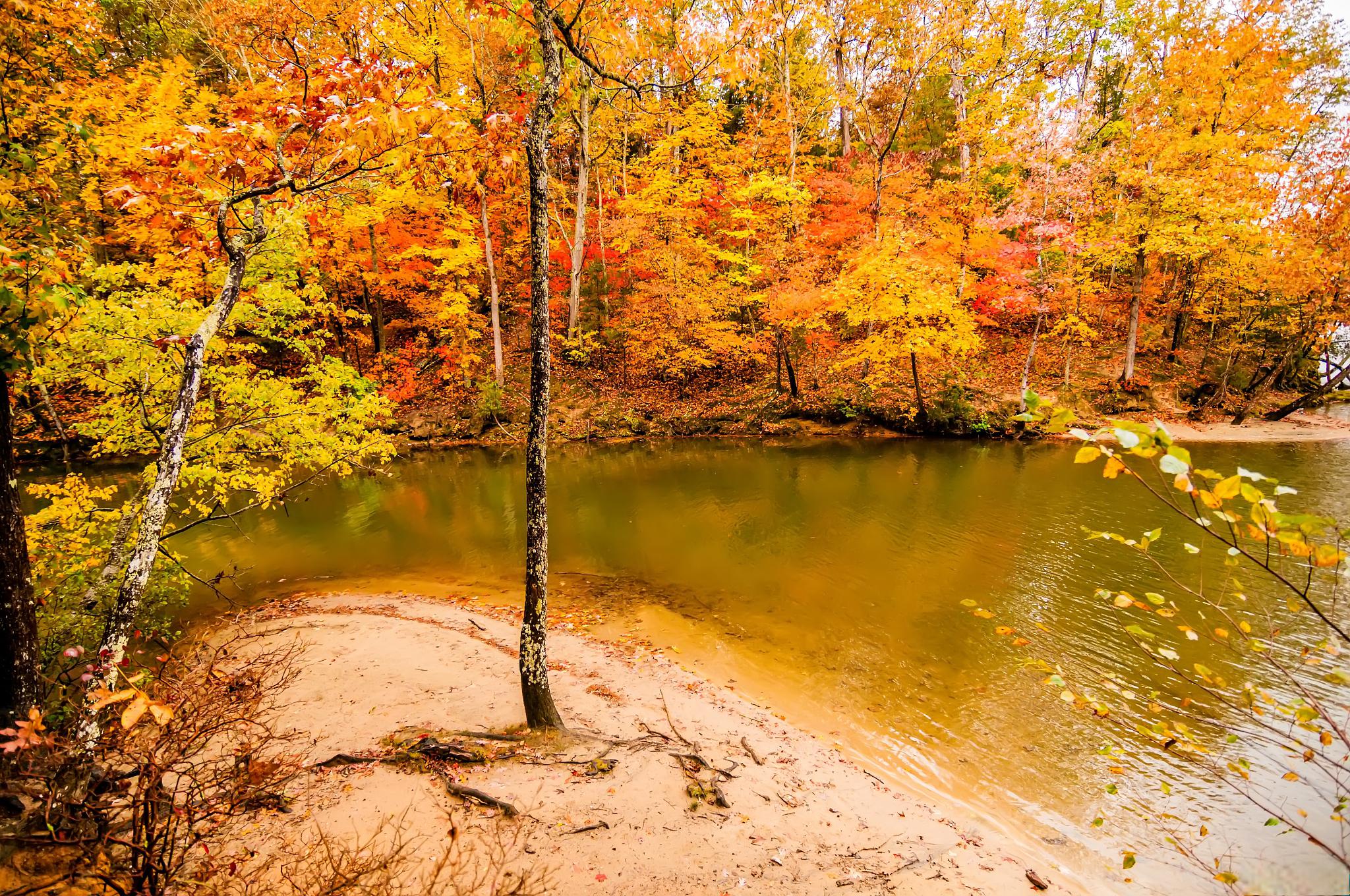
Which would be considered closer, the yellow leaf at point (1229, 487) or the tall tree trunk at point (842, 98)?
the yellow leaf at point (1229, 487)

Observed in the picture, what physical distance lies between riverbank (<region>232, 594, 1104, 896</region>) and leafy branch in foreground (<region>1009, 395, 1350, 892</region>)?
1.75m

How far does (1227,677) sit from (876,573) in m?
4.54

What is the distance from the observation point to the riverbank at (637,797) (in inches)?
147

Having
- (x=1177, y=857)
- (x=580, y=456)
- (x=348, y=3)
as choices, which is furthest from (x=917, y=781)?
(x=348, y=3)

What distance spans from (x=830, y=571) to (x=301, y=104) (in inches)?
383

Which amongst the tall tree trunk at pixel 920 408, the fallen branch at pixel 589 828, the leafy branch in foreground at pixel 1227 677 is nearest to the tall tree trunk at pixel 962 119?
the tall tree trunk at pixel 920 408

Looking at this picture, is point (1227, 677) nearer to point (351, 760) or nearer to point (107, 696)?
point (351, 760)

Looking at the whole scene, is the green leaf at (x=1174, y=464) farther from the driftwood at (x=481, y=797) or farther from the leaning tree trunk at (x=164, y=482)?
the leaning tree trunk at (x=164, y=482)

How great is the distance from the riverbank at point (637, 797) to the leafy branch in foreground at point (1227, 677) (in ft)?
5.74

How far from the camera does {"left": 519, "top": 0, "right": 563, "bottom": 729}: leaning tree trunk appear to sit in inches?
176

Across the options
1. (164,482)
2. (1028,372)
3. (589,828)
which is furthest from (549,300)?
(1028,372)

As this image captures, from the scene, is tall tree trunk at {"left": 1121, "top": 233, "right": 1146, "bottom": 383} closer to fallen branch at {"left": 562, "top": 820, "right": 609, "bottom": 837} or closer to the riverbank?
the riverbank

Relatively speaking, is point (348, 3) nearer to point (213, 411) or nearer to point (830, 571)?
point (213, 411)

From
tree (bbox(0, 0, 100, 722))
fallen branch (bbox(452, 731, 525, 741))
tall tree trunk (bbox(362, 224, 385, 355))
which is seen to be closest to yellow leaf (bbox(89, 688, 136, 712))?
tree (bbox(0, 0, 100, 722))
